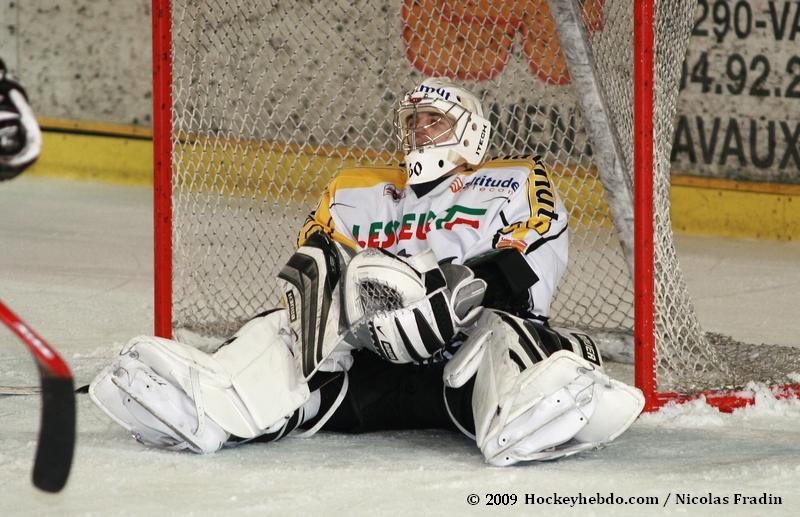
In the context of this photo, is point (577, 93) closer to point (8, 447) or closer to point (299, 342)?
point (299, 342)

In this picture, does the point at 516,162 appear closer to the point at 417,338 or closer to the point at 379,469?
the point at 417,338

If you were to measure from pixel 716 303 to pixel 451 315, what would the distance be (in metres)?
2.02

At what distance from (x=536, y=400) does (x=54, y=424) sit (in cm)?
106

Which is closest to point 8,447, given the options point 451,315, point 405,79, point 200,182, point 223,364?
point 223,364

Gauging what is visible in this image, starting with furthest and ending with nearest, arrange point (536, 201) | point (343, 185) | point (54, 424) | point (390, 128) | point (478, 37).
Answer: point (390, 128) → point (478, 37) → point (343, 185) → point (536, 201) → point (54, 424)

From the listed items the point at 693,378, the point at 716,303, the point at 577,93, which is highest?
A: the point at 577,93

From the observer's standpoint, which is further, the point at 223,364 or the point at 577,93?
the point at 577,93

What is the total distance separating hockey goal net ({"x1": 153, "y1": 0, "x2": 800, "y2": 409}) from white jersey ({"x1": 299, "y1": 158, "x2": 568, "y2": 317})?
0.20m

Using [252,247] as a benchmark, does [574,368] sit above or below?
above

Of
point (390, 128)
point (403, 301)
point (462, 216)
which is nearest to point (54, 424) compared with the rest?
point (403, 301)

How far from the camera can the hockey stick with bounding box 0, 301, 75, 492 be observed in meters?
1.63

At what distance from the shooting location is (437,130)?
2930 mm

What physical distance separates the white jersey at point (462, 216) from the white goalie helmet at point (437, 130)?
2.4 inches

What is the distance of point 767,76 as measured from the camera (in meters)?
5.74
